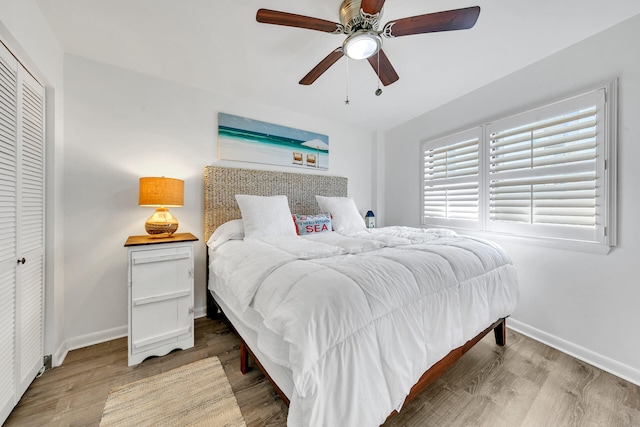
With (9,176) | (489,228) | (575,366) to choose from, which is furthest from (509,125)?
(9,176)

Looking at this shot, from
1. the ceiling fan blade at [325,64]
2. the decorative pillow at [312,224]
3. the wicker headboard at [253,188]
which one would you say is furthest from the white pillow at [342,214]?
the ceiling fan blade at [325,64]

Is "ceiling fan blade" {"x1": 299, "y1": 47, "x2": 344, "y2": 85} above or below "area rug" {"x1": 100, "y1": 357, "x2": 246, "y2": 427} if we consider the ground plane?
above

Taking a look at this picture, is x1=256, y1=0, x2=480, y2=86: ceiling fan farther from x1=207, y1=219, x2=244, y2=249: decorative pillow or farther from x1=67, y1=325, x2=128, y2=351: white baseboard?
x1=67, y1=325, x2=128, y2=351: white baseboard

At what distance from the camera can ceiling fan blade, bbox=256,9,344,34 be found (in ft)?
4.17

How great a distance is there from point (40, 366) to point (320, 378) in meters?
2.03

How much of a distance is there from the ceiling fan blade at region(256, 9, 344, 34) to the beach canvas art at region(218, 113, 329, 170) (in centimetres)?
142

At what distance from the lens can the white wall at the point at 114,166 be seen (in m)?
1.88

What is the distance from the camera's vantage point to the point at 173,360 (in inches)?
66.5

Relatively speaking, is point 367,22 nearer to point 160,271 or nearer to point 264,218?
point 264,218

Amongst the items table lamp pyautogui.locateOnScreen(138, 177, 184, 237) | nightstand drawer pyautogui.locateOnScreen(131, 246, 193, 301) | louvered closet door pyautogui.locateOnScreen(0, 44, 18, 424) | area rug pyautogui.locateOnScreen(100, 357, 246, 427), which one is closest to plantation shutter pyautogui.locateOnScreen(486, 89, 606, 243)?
area rug pyautogui.locateOnScreen(100, 357, 246, 427)

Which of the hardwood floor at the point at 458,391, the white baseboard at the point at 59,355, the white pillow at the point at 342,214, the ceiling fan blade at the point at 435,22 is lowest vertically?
the hardwood floor at the point at 458,391

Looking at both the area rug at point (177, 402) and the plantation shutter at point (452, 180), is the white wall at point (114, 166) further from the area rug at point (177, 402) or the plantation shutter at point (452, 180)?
the plantation shutter at point (452, 180)

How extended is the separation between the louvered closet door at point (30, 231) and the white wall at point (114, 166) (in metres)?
0.34

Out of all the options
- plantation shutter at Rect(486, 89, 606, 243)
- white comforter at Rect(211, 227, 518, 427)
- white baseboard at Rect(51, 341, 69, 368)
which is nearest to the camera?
white comforter at Rect(211, 227, 518, 427)
